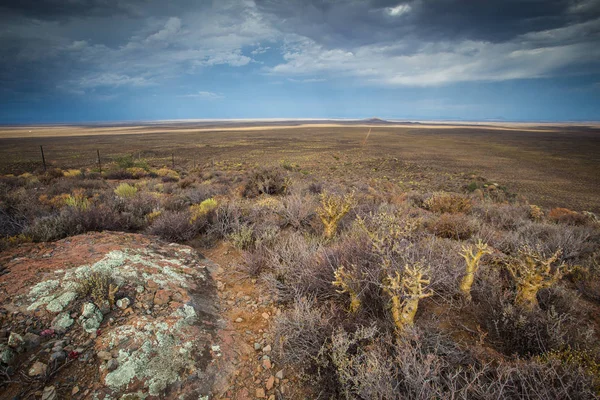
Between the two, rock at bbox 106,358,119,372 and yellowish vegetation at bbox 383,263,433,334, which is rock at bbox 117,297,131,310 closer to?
rock at bbox 106,358,119,372

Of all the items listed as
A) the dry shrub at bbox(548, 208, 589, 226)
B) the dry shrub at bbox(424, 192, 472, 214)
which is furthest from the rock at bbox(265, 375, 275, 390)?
the dry shrub at bbox(548, 208, 589, 226)

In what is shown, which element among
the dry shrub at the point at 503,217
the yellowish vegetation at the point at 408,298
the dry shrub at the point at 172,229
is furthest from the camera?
the dry shrub at the point at 503,217

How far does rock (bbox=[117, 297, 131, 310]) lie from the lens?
277 cm

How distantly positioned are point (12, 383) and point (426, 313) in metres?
3.52

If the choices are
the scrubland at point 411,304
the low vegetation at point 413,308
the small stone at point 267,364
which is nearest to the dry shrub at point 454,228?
the scrubland at point 411,304

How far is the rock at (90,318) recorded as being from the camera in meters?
2.48

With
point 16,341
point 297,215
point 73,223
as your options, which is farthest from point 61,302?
point 297,215

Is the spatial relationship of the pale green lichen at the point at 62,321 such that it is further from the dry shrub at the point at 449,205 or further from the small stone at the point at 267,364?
the dry shrub at the point at 449,205

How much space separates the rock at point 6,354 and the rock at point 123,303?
30.6 inches

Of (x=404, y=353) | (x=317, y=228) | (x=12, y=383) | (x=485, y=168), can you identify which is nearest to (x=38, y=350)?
(x=12, y=383)

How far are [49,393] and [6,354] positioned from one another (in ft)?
1.65

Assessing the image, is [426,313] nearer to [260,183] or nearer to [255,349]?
[255,349]

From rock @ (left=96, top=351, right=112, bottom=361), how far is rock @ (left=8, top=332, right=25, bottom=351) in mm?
570

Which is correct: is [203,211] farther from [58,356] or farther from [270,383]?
[270,383]
